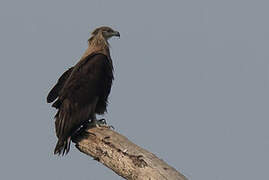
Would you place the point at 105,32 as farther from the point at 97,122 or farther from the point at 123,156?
the point at 123,156

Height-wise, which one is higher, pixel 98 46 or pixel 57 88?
pixel 98 46

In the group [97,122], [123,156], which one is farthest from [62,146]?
[123,156]

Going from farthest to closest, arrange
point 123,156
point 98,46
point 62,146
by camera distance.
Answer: point 98,46 → point 62,146 → point 123,156

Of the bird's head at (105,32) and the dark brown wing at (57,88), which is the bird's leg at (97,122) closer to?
the dark brown wing at (57,88)

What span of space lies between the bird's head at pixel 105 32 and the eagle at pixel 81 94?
32.9 inches

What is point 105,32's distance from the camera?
32.6 feet

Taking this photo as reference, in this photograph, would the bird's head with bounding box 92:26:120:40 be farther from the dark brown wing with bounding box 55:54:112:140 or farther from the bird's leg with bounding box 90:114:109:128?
the bird's leg with bounding box 90:114:109:128

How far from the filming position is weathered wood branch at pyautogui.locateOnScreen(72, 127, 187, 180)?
214 inches

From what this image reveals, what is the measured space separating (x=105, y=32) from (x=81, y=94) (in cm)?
181

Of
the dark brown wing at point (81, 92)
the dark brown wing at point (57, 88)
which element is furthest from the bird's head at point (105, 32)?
the dark brown wing at point (57, 88)

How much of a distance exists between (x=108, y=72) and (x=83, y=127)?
111cm

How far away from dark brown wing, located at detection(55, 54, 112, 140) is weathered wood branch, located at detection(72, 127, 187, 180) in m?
0.92

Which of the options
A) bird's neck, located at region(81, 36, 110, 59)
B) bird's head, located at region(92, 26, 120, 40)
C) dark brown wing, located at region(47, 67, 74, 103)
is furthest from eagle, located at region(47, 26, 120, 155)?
bird's head, located at region(92, 26, 120, 40)

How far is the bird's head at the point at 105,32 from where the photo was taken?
9.85m
